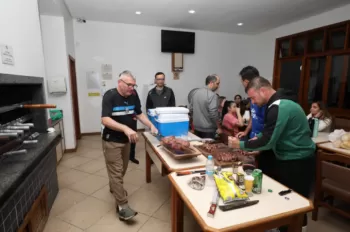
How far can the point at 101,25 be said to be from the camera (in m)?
5.09

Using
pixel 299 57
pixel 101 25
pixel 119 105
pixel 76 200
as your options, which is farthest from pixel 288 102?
pixel 101 25

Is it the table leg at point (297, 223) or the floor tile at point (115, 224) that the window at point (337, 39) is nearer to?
the table leg at point (297, 223)

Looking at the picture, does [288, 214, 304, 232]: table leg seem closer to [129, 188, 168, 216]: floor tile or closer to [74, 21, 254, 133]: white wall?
[129, 188, 168, 216]: floor tile

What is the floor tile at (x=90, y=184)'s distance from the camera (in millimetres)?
2742

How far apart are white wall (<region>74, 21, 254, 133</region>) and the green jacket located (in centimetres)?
450

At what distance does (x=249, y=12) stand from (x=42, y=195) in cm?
509

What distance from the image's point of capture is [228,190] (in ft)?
3.99

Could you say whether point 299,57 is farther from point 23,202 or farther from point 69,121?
point 23,202

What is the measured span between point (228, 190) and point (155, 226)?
1236mm

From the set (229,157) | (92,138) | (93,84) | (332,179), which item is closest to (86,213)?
(229,157)

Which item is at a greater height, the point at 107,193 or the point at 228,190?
the point at 228,190

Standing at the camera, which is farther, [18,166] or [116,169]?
[116,169]

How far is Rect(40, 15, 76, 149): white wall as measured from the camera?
3.68m

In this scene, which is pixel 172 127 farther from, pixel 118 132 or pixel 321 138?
pixel 321 138
